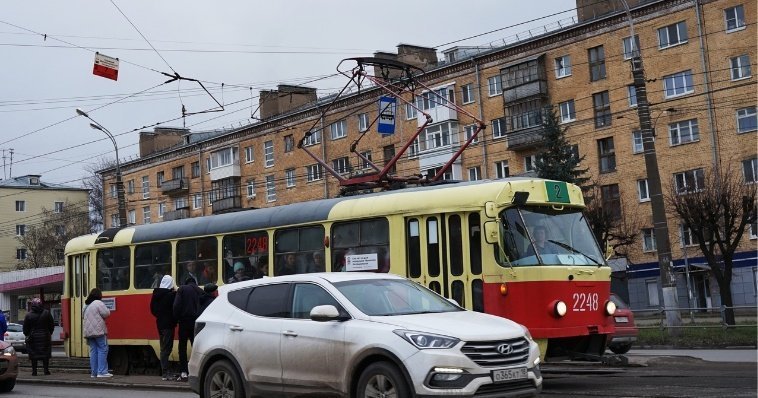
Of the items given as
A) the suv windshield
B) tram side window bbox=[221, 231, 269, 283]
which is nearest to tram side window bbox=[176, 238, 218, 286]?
tram side window bbox=[221, 231, 269, 283]

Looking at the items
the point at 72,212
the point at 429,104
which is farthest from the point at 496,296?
the point at 72,212

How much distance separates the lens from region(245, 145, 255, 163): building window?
69.1 meters

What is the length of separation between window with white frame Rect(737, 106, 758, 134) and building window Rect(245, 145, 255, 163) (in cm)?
3589

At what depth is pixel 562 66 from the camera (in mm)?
52031

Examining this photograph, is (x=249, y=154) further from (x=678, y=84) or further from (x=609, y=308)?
(x=609, y=308)

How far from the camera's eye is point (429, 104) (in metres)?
56.8

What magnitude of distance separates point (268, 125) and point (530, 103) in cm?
2211

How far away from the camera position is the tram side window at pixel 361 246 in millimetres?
14656

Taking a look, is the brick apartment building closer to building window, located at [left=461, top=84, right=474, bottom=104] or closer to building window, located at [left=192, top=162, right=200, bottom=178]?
building window, located at [left=461, top=84, right=474, bottom=104]

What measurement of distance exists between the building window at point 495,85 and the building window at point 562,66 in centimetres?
349

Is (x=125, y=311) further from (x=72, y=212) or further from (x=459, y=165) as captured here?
(x=72, y=212)

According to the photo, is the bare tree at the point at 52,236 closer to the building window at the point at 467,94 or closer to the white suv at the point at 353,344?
the building window at the point at 467,94

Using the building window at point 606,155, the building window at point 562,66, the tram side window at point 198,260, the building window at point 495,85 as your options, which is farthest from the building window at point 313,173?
the tram side window at point 198,260

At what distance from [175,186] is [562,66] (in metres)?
35.6
